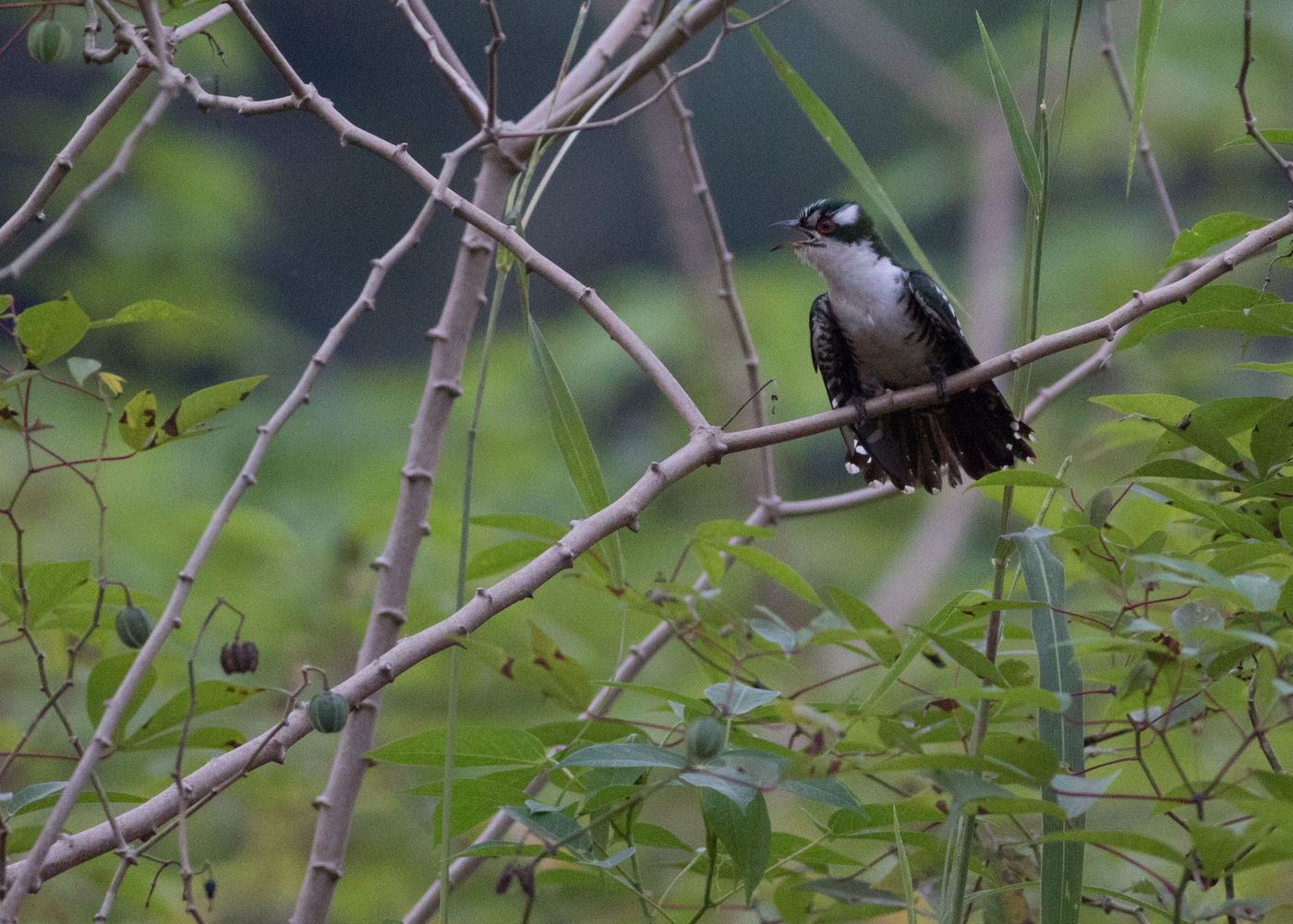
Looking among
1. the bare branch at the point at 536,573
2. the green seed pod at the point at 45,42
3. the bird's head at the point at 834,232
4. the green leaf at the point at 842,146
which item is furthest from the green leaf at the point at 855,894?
the bird's head at the point at 834,232

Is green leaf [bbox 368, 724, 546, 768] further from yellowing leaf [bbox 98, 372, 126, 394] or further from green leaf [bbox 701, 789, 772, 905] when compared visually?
yellowing leaf [bbox 98, 372, 126, 394]

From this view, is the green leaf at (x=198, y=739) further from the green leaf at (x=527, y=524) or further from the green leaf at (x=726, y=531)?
the green leaf at (x=726, y=531)

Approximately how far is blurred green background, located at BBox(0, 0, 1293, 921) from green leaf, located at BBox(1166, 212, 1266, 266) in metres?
1.31

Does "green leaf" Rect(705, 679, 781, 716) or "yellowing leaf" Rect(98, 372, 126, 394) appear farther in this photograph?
"yellowing leaf" Rect(98, 372, 126, 394)

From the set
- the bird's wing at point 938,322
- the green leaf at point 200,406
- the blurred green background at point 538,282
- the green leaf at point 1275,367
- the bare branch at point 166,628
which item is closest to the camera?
the bare branch at point 166,628

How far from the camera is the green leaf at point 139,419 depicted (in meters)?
0.98

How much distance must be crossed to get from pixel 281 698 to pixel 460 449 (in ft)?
6.04

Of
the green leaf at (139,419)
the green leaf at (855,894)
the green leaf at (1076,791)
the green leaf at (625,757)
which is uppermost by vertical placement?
the green leaf at (139,419)

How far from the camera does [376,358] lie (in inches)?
219

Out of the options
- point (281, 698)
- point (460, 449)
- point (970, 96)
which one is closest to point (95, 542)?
point (281, 698)

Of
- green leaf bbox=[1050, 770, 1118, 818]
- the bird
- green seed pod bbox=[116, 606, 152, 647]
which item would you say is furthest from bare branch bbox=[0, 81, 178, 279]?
the bird

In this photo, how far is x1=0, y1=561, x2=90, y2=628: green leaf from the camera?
962 mm

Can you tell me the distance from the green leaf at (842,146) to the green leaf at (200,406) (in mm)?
551

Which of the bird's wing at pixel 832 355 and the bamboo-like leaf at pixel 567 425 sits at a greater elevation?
the bamboo-like leaf at pixel 567 425
